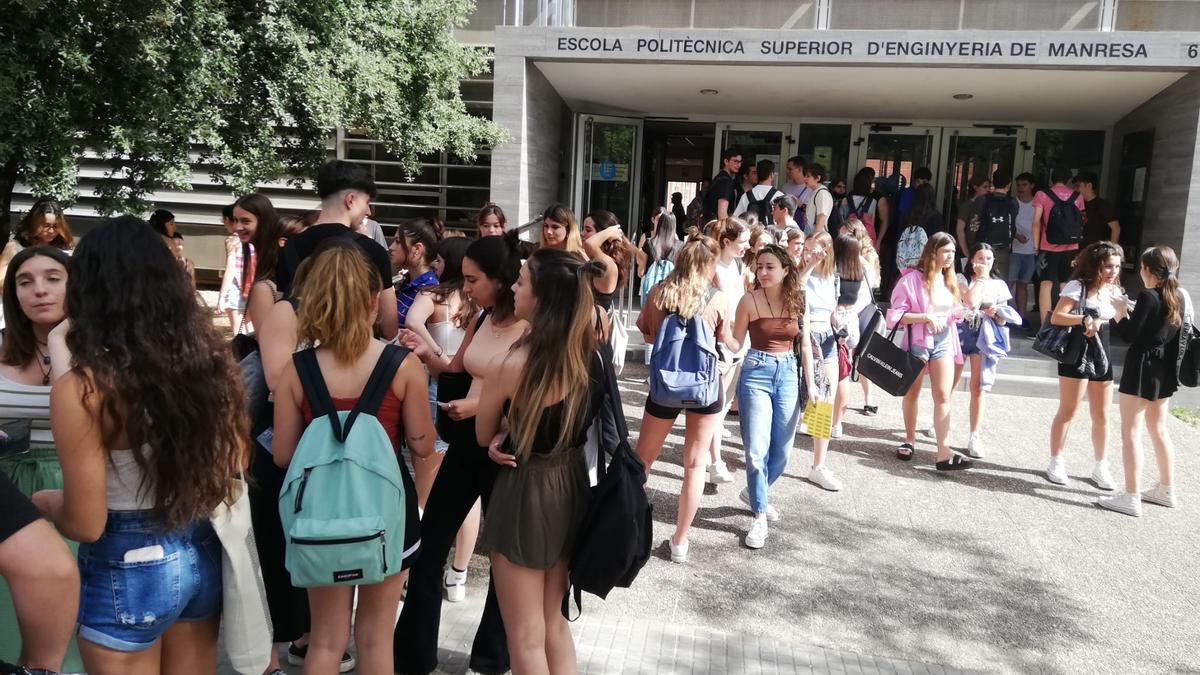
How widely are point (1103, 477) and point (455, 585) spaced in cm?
524

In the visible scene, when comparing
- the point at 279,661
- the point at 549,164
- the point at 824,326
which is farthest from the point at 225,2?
the point at 279,661

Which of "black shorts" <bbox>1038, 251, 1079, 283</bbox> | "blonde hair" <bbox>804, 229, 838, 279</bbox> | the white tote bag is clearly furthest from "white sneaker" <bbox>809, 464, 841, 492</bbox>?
"black shorts" <bbox>1038, 251, 1079, 283</bbox>

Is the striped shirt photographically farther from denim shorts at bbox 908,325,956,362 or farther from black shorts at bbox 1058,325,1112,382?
black shorts at bbox 1058,325,1112,382

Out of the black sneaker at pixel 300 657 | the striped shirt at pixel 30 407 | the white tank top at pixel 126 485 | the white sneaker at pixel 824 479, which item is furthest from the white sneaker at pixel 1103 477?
the striped shirt at pixel 30 407

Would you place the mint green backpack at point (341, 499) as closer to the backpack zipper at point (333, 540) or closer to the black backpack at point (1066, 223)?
the backpack zipper at point (333, 540)

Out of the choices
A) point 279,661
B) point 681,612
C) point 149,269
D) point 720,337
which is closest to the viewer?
point 149,269

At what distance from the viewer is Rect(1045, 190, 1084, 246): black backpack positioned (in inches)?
483

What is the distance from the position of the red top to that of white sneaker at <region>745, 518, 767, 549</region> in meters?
3.01

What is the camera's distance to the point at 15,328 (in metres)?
3.16

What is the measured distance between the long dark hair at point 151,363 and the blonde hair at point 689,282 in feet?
9.71

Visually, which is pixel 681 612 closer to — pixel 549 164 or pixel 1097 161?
pixel 549 164

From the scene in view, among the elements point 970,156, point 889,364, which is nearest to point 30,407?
point 889,364

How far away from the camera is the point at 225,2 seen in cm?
854

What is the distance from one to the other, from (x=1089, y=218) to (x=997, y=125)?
3.43 meters
